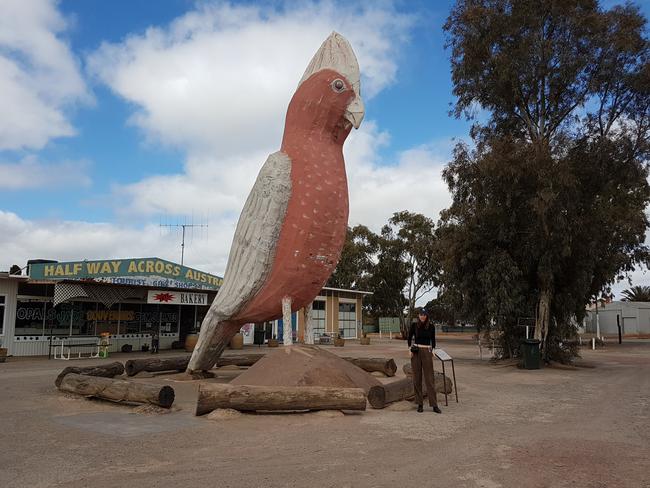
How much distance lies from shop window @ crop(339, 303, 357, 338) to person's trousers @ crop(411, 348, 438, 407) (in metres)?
26.1

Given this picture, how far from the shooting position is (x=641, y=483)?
4410 millimetres

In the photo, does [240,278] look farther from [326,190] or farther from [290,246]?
[326,190]

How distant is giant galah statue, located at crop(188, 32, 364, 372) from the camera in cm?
886

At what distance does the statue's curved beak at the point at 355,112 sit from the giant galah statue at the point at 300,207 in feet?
0.06

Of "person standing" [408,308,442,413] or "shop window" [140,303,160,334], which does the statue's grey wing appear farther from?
"shop window" [140,303,160,334]

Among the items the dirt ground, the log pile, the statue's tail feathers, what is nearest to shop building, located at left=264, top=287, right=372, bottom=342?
the statue's tail feathers

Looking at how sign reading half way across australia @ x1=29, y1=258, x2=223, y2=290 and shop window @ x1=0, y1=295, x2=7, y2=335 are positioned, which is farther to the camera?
sign reading half way across australia @ x1=29, y1=258, x2=223, y2=290

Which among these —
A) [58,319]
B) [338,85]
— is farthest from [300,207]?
[58,319]

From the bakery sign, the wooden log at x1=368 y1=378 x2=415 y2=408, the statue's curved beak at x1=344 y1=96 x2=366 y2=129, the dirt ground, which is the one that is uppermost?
the statue's curved beak at x1=344 y1=96 x2=366 y2=129

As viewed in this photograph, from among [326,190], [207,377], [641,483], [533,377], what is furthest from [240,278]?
[533,377]

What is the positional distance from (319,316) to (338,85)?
23753 mm

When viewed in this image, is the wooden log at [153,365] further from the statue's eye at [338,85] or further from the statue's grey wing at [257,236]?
→ the statue's eye at [338,85]

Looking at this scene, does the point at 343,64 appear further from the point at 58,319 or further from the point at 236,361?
the point at 58,319

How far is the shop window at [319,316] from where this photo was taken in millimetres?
31316
